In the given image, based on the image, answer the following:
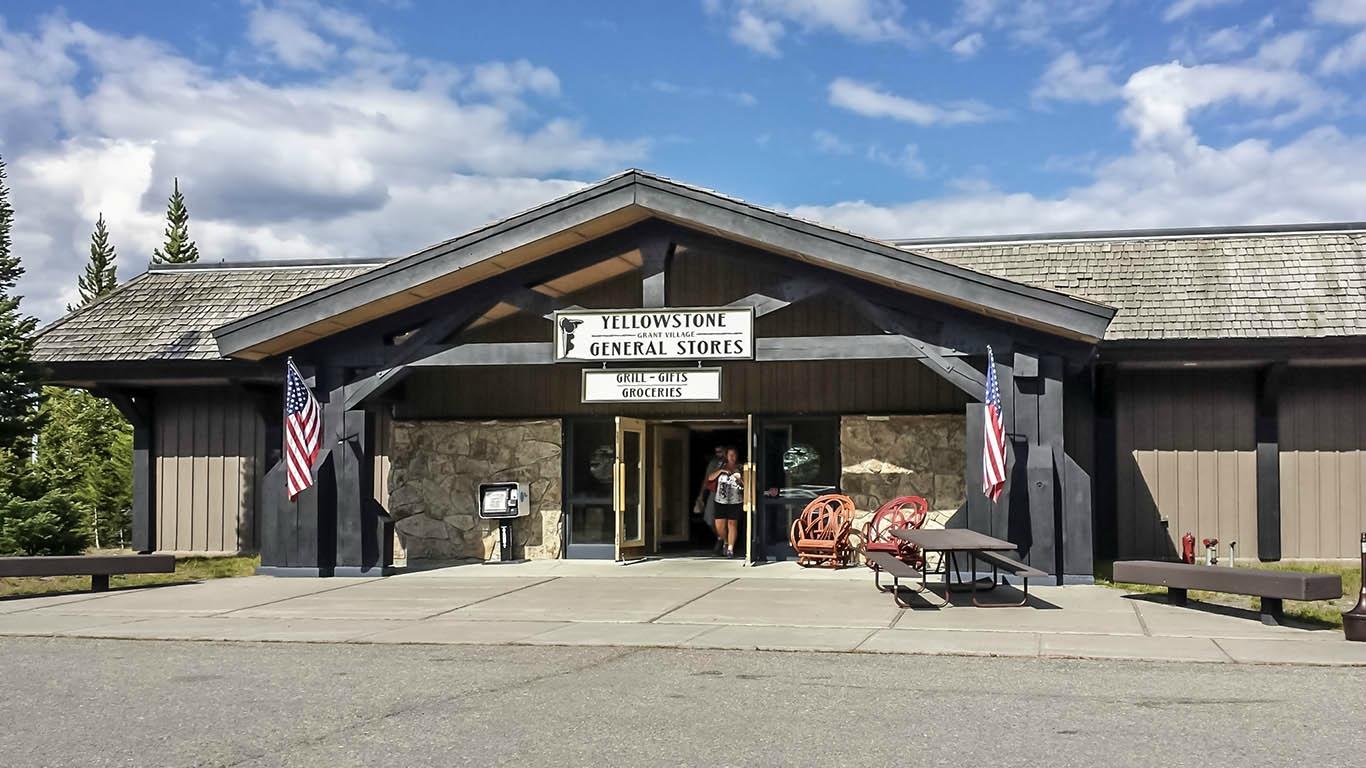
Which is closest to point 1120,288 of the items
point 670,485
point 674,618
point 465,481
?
point 670,485

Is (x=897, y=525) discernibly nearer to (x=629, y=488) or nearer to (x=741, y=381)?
(x=741, y=381)

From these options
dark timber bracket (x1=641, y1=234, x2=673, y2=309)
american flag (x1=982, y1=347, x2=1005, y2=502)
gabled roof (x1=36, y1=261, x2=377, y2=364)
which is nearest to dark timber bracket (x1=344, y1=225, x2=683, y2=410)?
dark timber bracket (x1=641, y1=234, x2=673, y2=309)

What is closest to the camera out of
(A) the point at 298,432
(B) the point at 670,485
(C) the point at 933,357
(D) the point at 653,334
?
(C) the point at 933,357

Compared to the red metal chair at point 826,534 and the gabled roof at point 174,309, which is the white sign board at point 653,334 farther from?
the gabled roof at point 174,309

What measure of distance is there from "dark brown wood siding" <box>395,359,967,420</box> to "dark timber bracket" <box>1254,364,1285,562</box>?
12.6ft

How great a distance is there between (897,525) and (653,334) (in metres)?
3.97

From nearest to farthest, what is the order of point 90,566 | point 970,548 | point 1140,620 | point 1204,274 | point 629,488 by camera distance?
point 1140,620 → point 970,548 → point 90,566 → point 1204,274 → point 629,488

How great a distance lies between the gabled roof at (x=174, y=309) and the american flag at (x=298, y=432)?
8.72ft

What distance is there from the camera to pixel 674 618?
489 inches

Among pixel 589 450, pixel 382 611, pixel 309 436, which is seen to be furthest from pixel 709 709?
pixel 589 450

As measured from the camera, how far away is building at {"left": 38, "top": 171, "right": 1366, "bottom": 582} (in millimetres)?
15320

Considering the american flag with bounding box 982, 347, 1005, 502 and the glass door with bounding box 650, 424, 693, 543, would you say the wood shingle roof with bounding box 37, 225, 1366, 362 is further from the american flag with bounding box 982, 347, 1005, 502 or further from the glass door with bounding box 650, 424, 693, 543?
the glass door with bounding box 650, 424, 693, 543

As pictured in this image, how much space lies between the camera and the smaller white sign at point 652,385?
1609cm

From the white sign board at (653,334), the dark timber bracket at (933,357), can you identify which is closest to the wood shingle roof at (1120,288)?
the dark timber bracket at (933,357)
